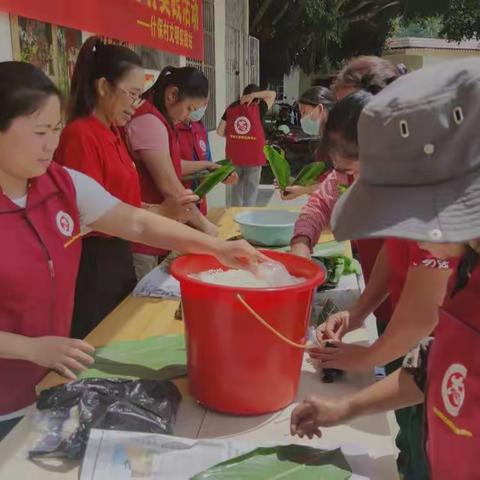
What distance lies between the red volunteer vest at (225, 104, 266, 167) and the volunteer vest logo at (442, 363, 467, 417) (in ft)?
17.3

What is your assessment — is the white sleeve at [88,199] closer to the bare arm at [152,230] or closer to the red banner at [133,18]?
the bare arm at [152,230]

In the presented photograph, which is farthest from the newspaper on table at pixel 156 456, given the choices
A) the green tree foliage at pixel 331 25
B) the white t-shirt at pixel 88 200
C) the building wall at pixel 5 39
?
the green tree foliage at pixel 331 25

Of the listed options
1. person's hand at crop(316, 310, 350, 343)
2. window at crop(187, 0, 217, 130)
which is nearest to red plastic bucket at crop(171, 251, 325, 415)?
person's hand at crop(316, 310, 350, 343)

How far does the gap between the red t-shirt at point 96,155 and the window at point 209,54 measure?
4340mm

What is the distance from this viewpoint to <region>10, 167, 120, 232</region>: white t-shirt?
4.84 ft

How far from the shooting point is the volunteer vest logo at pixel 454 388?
0.83 metres

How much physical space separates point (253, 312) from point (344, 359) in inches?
13.6

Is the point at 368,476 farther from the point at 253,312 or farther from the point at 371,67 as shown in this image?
the point at 371,67

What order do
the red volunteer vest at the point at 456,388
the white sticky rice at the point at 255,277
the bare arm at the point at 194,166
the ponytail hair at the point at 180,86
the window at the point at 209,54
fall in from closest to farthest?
the red volunteer vest at the point at 456,388, the white sticky rice at the point at 255,277, the ponytail hair at the point at 180,86, the bare arm at the point at 194,166, the window at the point at 209,54

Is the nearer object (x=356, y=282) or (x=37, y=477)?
(x=37, y=477)

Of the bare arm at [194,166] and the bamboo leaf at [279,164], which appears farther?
the bare arm at [194,166]

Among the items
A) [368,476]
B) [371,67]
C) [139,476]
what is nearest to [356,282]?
[371,67]

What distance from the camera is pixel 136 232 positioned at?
157 cm

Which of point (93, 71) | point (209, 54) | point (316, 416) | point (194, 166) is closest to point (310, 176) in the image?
point (194, 166)
